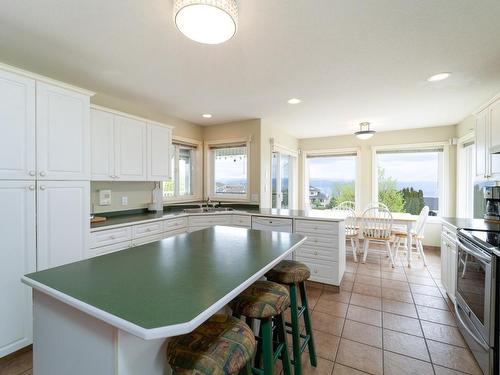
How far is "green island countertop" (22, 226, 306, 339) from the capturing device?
0.76 m

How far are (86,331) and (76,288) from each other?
6.8 inches

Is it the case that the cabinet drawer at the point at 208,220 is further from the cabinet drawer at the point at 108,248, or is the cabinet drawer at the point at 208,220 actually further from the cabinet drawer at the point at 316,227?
the cabinet drawer at the point at 316,227

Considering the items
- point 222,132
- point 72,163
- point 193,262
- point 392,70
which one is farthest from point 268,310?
point 222,132

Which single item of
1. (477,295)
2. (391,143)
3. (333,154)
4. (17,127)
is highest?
(391,143)

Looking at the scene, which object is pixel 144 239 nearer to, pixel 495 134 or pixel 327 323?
pixel 327 323

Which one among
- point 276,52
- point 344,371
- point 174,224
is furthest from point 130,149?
point 344,371

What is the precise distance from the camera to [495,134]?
2.49 meters

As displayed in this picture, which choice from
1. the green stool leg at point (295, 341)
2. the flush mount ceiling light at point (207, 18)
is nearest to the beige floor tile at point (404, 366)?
the green stool leg at point (295, 341)

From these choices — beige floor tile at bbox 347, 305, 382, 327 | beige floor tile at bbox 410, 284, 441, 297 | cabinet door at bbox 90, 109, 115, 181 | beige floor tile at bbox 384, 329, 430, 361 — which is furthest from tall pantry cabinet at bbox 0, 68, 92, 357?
beige floor tile at bbox 410, 284, 441, 297

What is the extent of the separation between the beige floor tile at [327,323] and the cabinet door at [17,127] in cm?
278

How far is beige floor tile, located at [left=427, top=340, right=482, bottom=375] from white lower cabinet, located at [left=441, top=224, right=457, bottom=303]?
65 centimetres

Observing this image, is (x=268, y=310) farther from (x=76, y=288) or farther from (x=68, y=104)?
(x=68, y=104)

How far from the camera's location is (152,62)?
7.29 feet

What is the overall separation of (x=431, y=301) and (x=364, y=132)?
8.65ft
